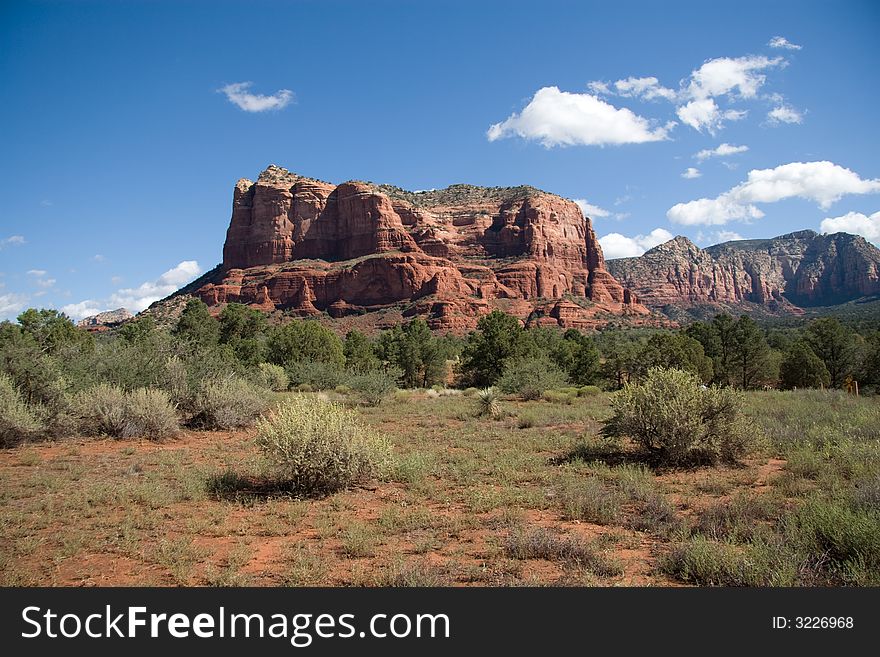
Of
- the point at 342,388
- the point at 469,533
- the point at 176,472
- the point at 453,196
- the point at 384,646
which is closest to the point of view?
the point at 384,646

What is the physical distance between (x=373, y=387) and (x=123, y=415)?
1271cm

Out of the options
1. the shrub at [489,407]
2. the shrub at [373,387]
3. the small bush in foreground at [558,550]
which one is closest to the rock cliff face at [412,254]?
the shrub at [373,387]

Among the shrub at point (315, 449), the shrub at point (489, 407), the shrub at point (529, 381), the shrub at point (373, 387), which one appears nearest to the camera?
the shrub at point (315, 449)

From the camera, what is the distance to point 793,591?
13.9 feet

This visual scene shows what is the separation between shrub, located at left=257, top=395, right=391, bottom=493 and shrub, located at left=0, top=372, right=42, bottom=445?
315 inches

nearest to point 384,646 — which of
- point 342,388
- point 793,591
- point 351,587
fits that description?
point 351,587

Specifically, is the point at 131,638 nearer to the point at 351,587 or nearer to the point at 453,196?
the point at 351,587

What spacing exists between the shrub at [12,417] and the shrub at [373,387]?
46.6 ft

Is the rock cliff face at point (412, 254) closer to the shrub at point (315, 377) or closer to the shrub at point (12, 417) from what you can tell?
the shrub at point (315, 377)

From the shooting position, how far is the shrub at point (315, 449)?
27.5 feet

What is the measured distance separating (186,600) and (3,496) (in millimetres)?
6402

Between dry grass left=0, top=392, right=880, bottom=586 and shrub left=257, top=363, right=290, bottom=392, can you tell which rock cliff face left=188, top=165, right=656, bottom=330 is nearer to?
shrub left=257, top=363, right=290, bottom=392

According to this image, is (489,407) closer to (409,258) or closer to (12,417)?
(12,417)

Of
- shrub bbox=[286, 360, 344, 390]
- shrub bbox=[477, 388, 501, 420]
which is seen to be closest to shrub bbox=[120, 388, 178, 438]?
shrub bbox=[477, 388, 501, 420]
